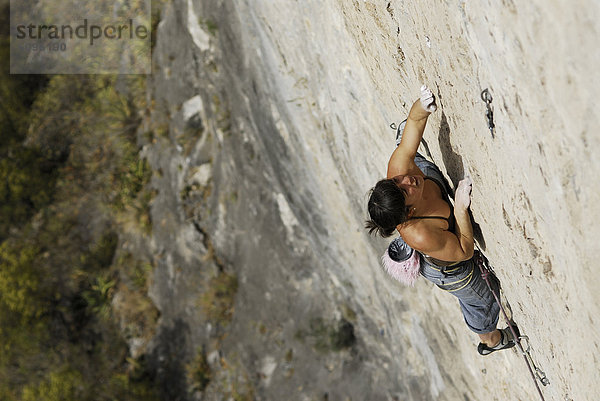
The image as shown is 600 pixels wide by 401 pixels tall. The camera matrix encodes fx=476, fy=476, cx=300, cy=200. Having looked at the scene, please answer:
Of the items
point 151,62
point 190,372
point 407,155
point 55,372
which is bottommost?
point 55,372

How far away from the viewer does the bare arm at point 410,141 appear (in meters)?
2.98

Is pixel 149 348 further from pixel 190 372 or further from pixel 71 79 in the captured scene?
pixel 71 79

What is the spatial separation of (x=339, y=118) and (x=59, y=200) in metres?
8.79

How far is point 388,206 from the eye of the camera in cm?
267

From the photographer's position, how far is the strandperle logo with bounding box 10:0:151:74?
35.2 feet

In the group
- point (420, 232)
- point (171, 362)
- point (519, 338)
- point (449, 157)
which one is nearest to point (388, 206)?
point (420, 232)

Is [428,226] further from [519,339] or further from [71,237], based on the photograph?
[71,237]

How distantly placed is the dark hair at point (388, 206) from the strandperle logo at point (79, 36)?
8940 mm

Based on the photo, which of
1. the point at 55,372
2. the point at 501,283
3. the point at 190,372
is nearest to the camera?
the point at 501,283

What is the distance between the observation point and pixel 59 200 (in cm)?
1113

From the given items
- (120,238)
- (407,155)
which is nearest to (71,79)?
(120,238)

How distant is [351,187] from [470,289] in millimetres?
2182

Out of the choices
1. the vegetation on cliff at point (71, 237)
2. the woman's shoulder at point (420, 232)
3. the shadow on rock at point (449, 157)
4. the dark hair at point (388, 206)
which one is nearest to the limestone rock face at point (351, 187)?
the shadow on rock at point (449, 157)

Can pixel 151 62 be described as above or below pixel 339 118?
below
